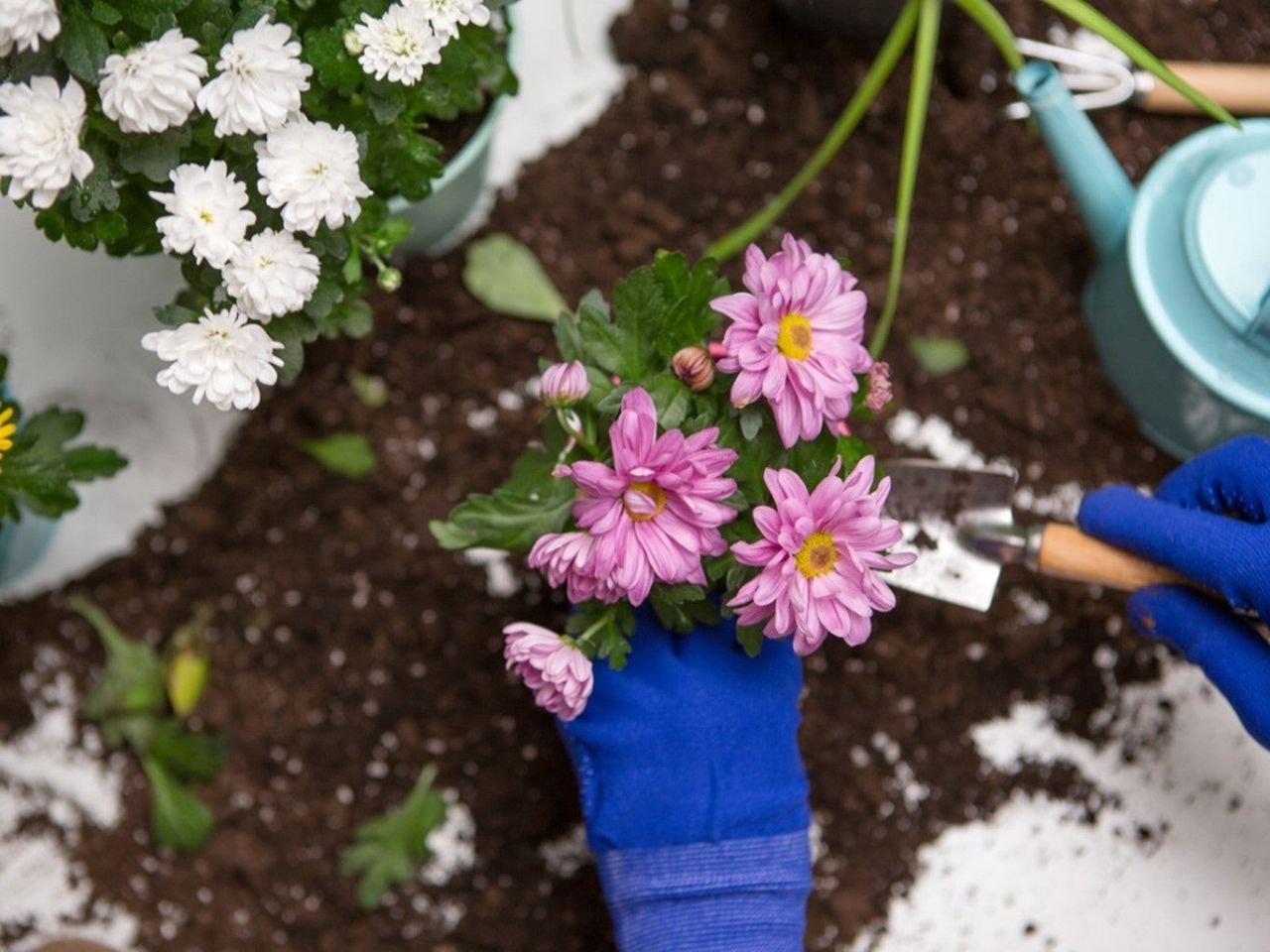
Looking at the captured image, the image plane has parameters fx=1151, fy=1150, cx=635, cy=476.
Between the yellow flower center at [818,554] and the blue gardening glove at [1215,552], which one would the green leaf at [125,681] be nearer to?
the yellow flower center at [818,554]

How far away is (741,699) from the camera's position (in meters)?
Answer: 0.83

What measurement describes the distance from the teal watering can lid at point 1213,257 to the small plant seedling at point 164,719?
894 mm

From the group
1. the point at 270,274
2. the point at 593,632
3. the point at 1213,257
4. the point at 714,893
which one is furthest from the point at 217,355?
the point at 1213,257

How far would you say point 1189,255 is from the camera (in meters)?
0.90

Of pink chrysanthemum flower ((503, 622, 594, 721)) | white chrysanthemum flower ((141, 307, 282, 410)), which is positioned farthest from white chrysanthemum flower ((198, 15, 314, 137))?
pink chrysanthemum flower ((503, 622, 594, 721))

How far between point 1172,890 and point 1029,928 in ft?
0.44

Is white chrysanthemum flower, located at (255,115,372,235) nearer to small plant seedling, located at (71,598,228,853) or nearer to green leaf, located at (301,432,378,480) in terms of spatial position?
green leaf, located at (301,432,378,480)

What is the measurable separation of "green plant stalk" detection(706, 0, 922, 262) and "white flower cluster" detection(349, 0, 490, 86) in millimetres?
289

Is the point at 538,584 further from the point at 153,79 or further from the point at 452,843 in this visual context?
the point at 153,79

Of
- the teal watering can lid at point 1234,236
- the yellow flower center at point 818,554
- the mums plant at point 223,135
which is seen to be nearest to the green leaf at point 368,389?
the mums plant at point 223,135

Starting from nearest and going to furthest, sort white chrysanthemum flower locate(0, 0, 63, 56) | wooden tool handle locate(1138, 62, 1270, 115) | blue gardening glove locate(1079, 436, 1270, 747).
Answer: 1. white chrysanthemum flower locate(0, 0, 63, 56)
2. blue gardening glove locate(1079, 436, 1270, 747)
3. wooden tool handle locate(1138, 62, 1270, 115)

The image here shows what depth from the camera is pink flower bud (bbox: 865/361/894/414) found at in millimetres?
699

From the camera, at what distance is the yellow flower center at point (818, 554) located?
628mm

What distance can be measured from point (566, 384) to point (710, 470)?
0.36ft
